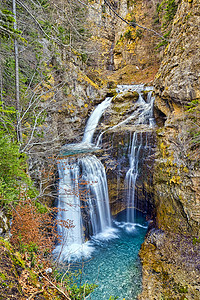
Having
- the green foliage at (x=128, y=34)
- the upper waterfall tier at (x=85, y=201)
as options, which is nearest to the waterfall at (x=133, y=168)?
the upper waterfall tier at (x=85, y=201)

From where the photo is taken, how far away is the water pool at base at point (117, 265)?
5191mm

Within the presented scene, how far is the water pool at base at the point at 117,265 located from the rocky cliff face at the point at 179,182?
A: 0.44m

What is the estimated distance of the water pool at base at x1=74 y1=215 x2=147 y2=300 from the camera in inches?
204

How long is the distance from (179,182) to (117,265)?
4114 millimetres

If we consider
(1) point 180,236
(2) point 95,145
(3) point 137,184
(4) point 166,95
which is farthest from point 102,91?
(1) point 180,236

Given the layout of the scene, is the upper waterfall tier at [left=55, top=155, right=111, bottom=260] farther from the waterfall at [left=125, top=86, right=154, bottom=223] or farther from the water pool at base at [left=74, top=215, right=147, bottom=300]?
the waterfall at [left=125, top=86, right=154, bottom=223]

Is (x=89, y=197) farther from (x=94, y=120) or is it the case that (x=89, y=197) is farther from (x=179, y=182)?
(x=94, y=120)

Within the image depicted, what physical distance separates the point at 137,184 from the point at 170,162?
3.15 metres

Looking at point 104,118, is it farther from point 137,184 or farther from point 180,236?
point 180,236

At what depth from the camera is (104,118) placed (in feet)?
43.7

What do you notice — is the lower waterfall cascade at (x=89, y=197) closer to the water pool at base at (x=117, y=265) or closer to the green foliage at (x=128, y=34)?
the water pool at base at (x=117, y=265)

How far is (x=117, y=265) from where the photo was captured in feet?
20.6

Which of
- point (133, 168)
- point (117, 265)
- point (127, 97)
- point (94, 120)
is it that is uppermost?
point (127, 97)

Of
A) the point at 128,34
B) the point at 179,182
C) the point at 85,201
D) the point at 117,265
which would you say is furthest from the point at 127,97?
the point at 128,34
